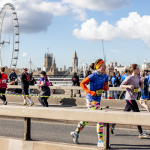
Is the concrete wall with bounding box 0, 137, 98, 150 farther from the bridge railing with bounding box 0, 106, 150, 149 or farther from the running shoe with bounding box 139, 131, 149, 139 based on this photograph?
the running shoe with bounding box 139, 131, 149, 139

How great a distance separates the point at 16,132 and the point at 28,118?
100.0 inches

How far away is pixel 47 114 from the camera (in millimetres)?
4270

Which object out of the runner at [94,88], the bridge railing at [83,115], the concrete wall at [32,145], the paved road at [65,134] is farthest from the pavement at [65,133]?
the concrete wall at [32,145]

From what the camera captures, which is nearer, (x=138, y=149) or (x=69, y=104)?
(x=138, y=149)

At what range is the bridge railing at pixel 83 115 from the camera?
3902 mm

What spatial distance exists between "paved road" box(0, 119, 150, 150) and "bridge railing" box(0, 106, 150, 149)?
1.19 metres

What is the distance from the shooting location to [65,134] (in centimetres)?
648

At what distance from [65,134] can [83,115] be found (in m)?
2.51

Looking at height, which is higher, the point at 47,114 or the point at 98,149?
the point at 47,114

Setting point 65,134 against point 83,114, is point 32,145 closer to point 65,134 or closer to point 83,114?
point 83,114

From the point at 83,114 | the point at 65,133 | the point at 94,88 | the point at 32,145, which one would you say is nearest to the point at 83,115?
the point at 83,114

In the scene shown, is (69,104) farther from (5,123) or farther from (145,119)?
(145,119)

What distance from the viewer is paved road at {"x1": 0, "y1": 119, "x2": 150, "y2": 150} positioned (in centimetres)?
549

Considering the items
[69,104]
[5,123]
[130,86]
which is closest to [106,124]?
[130,86]
